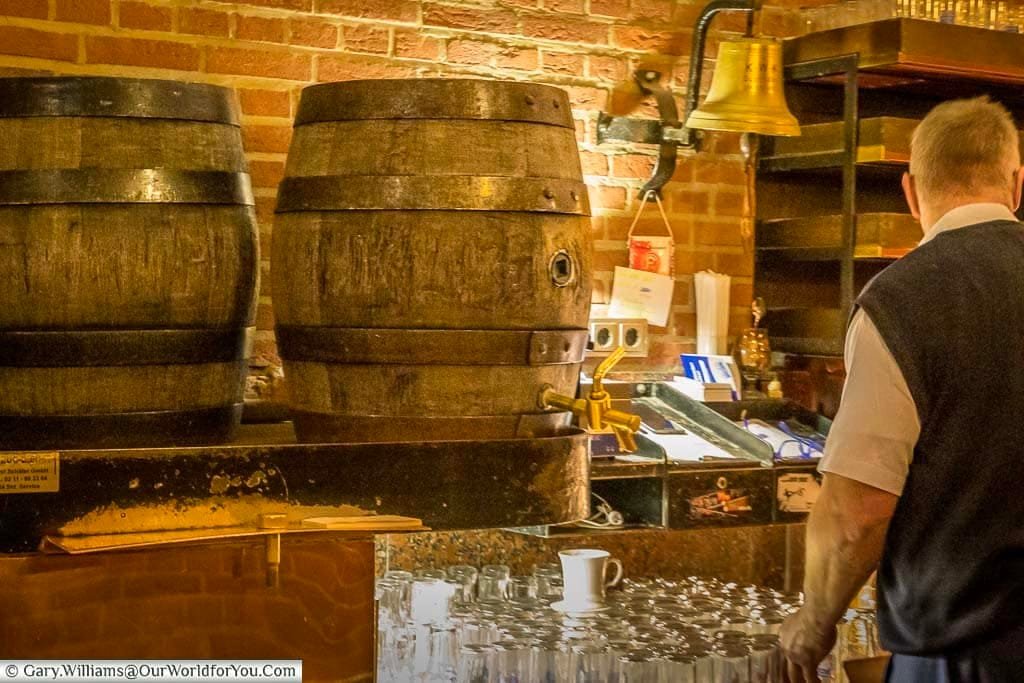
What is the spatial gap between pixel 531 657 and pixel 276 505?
75 centimetres

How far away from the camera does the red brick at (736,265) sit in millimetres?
4035

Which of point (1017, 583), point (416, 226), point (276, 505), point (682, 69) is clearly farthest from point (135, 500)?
point (682, 69)

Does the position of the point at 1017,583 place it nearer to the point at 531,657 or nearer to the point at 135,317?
the point at 531,657

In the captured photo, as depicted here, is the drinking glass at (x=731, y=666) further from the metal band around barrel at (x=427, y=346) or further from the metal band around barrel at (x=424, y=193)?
the metal band around barrel at (x=424, y=193)

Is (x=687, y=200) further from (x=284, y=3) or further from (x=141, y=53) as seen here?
(x=141, y=53)

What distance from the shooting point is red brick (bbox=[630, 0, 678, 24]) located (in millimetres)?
3834

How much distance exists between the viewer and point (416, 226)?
2.31 m

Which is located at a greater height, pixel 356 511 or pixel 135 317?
pixel 135 317

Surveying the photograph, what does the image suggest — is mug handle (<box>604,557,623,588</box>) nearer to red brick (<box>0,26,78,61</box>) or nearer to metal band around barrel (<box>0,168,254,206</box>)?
metal band around barrel (<box>0,168,254,206</box>)

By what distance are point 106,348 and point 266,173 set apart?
1.06 meters

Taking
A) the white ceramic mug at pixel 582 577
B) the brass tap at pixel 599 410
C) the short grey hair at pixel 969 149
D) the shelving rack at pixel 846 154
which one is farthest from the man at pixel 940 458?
the shelving rack at pixel 846 154

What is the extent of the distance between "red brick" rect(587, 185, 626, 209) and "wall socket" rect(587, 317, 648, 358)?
1.06ft

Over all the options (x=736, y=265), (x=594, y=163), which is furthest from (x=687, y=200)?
(x=594, y=163)

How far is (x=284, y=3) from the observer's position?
328cm
